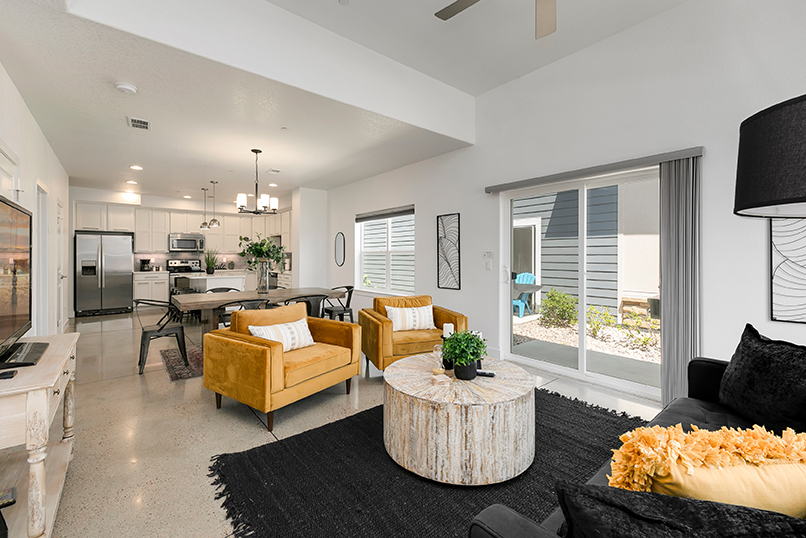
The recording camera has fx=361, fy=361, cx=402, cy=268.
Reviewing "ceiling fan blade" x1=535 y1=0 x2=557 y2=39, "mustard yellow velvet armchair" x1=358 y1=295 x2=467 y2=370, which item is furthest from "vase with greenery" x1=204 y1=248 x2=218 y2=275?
"ceiling fan blade" x1=535 y1=0 x2=557 y2=39

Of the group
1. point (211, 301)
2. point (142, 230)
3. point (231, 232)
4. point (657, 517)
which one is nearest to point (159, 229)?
point (142, 230)

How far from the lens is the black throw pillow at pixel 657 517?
56 centimetres

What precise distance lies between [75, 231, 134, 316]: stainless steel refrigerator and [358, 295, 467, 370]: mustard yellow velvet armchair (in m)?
6.91

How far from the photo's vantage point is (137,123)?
12.5ft

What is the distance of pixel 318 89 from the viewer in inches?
125

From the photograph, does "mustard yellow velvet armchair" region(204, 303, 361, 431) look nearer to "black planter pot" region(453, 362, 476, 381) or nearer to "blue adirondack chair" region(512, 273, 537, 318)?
"black planter pot" region(453, 362, 476, 381)

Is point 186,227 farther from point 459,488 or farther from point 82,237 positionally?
point 459,488

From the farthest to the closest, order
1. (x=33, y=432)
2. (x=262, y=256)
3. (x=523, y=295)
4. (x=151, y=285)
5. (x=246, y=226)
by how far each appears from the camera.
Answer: (x=246, y=226) < (x=151, y=285) < (x=262, y=256) < (x=523, y=295) < (x=33, y=432)

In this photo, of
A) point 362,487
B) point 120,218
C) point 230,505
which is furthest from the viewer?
point 120,218

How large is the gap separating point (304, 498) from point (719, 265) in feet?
10.7

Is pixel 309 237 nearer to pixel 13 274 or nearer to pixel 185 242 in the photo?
pixel 185 242

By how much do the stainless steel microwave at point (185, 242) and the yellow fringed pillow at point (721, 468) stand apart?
1002cm

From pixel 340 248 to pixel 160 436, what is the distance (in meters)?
4.91

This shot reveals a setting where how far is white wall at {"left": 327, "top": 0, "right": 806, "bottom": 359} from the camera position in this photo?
255 cm
